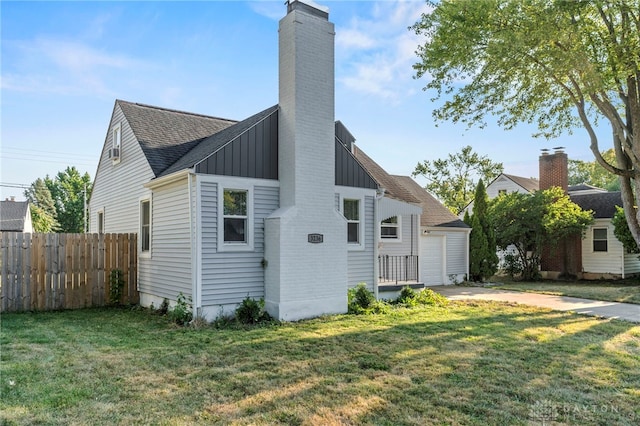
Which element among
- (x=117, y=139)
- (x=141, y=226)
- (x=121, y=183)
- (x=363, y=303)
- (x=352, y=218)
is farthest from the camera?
(x=117, y=139)

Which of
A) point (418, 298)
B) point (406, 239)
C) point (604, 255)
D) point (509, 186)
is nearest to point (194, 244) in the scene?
point (418, 298)

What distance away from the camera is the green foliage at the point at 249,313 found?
8516mm

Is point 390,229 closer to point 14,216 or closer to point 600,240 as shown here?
point 600,240

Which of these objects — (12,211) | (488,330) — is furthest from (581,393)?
(12,211)

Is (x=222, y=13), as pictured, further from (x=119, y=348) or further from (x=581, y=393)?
(x=581, y=393)

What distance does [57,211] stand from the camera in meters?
50.5

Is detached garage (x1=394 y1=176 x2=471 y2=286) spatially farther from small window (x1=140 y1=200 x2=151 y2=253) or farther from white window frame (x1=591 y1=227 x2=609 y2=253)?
small window (x1=140 y1=200 x2=151 y2=253)

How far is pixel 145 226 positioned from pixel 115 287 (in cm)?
179

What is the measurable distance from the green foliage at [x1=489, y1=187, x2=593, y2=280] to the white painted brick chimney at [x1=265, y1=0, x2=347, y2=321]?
40.2 feet

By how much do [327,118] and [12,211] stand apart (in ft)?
137

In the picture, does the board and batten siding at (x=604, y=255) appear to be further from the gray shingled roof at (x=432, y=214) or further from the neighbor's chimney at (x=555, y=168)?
the gray shingled roof at (x=432, y=214)

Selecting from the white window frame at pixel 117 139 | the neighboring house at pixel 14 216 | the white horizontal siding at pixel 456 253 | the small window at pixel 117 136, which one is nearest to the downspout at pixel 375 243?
the white horizontal siding at pixel 456 253

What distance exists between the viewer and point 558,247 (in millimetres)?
20047

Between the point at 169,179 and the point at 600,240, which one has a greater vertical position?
the point at 169,179
